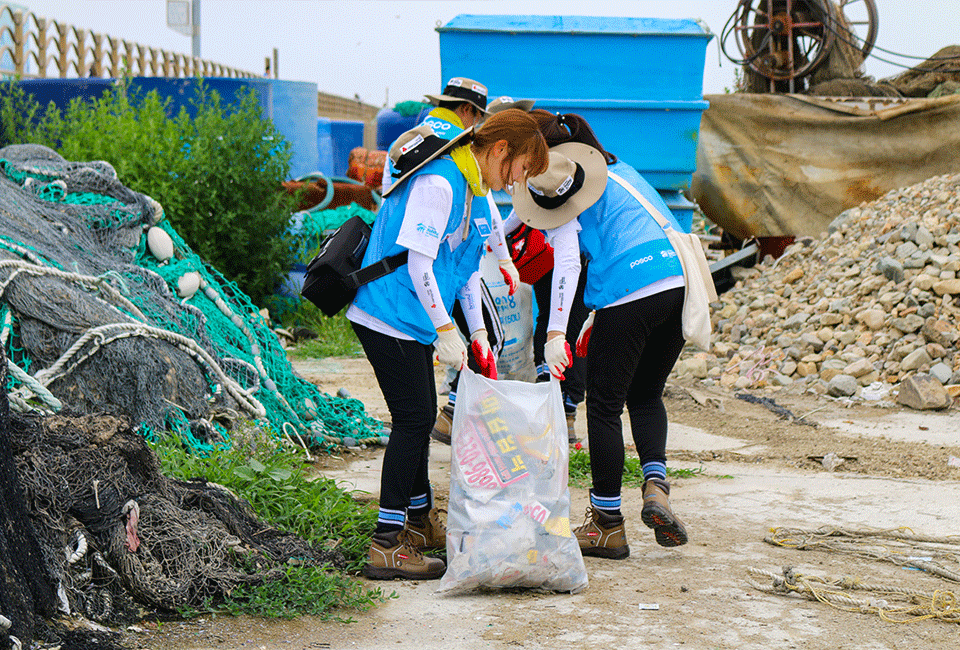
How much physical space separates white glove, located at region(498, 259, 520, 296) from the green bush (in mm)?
4318

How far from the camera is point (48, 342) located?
422 centimetres

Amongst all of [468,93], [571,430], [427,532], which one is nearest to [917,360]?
[571,430]

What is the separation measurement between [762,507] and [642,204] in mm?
1545

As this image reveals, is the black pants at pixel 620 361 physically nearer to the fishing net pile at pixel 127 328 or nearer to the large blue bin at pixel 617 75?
the fishing net pile at pixel 127 328

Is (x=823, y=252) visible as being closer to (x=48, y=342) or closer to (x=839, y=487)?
(x=839, y=487)

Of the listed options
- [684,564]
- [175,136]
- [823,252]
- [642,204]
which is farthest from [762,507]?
[175,136]

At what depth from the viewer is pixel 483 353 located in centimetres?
325

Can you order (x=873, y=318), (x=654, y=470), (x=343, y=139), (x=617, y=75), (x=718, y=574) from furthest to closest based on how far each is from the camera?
(x=343, y=139) → (x=617, y=75) → (x=873, y=318) → (x=654, y=470) → (x=718, y=574)

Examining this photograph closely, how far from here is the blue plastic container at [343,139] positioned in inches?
792

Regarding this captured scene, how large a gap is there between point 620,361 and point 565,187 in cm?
66

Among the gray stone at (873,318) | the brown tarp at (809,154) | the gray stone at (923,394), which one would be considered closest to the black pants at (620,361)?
the gray stone at (923,394)

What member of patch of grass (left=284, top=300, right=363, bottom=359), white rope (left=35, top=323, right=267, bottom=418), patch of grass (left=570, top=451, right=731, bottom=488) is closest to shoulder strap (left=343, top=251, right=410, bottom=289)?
white rope (left=35, top=323, right=267, bottom=418)

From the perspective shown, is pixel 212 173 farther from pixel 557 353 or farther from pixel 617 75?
pixel 557 353

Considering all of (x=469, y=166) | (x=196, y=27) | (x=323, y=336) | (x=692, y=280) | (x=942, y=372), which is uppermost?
(x=196, y=27)
